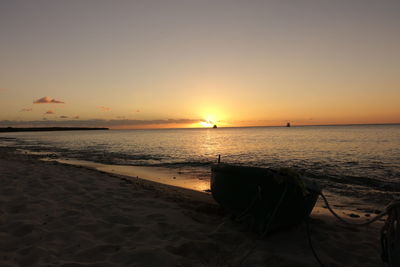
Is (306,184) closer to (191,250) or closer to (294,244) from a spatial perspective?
A: (294,244)

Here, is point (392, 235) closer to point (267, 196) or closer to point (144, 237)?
point (267, 196)

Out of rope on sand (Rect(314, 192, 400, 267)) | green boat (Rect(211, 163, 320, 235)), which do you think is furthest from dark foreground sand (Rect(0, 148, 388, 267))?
rope on sand (Rect(314, 192, 400, 267))

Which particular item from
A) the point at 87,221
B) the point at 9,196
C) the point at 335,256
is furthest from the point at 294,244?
the point at 9,196

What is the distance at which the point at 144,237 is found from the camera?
5094 millimetres

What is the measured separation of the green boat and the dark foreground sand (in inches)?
15.6

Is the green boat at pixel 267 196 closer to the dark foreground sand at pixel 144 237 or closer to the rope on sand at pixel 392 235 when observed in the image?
the dark foreground sand at pixel 144 237

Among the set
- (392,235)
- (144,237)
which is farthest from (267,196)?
(144,237)

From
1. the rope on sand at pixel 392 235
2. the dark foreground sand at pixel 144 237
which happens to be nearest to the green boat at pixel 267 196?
the dark foreground sand at pixel 144 237

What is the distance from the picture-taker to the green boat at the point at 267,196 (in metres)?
4.91

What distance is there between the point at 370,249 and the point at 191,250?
3604 millimetres

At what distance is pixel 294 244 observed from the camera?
5.20 metres

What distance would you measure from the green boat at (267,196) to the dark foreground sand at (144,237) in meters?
0.40

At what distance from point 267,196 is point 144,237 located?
102 inches

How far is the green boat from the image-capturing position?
16.1 ft
